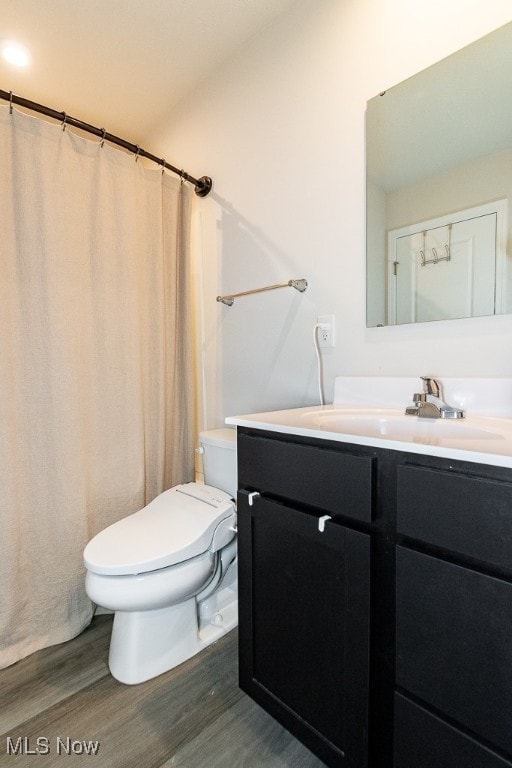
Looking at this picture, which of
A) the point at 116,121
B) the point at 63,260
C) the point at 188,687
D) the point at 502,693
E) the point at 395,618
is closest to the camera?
the point at 502,693

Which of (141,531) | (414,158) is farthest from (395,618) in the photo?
(414,158)

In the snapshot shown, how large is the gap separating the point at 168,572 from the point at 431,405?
0.93 meters

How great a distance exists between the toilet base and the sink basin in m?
0.85

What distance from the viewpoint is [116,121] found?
6.68 feet

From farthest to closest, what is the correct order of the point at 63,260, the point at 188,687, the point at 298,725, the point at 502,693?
the point at 63,260 → the point at 188,687 → the point at 298,725 → the point at 502,693

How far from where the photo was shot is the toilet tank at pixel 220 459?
146 centimetres

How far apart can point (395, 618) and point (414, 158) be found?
1255 millimetres

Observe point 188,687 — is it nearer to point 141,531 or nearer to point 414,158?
point 141,531

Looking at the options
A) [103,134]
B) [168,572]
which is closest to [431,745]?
[168,572]

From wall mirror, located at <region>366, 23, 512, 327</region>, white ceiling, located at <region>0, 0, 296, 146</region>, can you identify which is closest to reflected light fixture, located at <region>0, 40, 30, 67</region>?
white ceiling, located at <region>0, 0, 296, 146</region>

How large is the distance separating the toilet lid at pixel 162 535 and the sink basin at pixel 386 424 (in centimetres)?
53

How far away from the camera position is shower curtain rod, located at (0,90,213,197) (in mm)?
1261

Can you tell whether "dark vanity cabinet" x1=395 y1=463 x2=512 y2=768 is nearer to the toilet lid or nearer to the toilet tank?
the toilet lid

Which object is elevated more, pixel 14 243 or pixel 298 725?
pixel 14 243
